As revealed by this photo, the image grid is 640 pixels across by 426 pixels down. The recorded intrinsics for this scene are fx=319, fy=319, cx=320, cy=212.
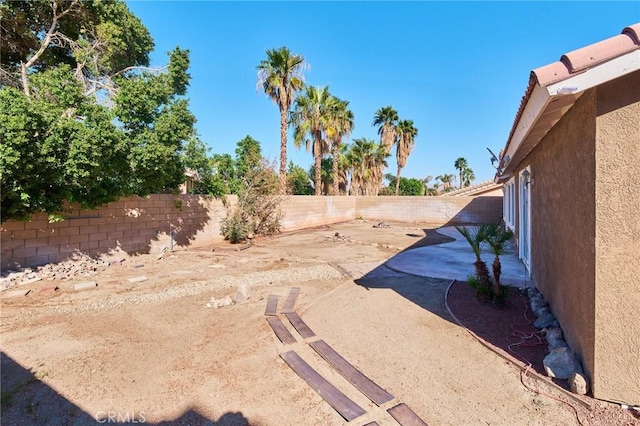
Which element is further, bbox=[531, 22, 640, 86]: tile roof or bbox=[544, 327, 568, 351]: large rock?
bbox=[544, 327, 568, 351]: large rock

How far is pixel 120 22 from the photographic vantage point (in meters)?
12.6

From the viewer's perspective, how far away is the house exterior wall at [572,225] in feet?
10.5

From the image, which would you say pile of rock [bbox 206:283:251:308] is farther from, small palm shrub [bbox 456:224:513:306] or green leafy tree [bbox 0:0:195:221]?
green leafy tree [bbox 0:0:195:221]

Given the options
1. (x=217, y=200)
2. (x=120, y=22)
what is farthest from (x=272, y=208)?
(x=120, y=22)

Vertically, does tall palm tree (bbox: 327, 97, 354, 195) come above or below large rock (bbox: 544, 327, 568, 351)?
above

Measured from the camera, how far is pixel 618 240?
9.75ft

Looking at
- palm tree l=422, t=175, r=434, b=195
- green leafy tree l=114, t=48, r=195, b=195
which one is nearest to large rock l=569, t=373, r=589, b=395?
green leafy tree l=114, t=48, r=195, b=195

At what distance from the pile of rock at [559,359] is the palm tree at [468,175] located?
57.4 metres

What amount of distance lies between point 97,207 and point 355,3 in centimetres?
1071

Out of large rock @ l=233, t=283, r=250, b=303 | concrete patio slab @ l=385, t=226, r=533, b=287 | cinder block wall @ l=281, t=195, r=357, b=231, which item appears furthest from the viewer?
cinder block wall @ l=281, t=195, r=357, b=231

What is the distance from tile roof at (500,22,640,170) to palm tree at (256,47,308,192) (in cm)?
1854

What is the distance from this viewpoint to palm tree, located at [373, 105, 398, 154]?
3303 centimetres

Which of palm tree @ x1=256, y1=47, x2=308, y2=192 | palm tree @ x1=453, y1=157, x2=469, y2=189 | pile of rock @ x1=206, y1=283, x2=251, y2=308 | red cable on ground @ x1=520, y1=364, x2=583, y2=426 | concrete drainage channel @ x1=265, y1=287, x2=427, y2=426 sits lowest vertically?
concrete drainage channel @ x1=265, y1=287, x2=427, y2=426

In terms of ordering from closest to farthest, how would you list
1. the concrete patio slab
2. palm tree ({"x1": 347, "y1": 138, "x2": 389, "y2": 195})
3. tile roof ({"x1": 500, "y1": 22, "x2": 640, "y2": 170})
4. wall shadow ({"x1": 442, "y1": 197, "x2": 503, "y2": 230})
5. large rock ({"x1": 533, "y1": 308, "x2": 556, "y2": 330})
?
tile roof ({"x1": 500, "y1": 22, "x2": 640, "y2": 170}) → large rock ({"x1": 533, "y1": 308, "x2": 556, "y2": 330}) → the concrete patio slab → wall shadow ({"x1": 442, "y1": 197, "x2": 503, "y2": 230}) → palm tree ({"x1": 347, "y1": 138, "x2": 389, "y2": 195})
